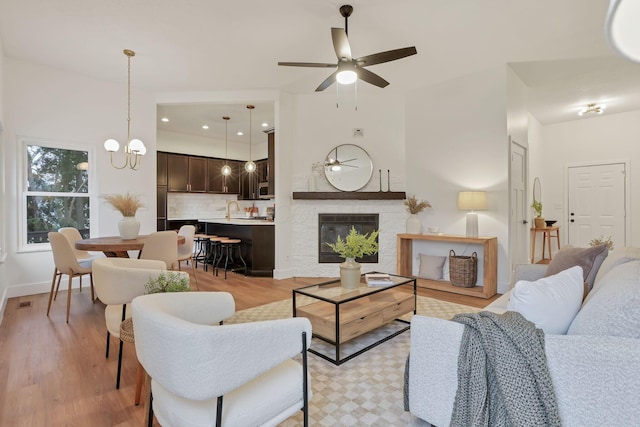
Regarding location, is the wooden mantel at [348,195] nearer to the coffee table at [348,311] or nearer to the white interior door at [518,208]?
the white interior door at [518,208]

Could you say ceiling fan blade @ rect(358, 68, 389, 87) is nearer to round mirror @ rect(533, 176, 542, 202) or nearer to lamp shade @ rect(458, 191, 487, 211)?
lamp shade @ rect(458, 191, 487, 211)

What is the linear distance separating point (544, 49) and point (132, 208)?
205 inches

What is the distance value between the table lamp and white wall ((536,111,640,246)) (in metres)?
3.47

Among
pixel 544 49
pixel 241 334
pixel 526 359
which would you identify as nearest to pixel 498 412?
pixel 526 359

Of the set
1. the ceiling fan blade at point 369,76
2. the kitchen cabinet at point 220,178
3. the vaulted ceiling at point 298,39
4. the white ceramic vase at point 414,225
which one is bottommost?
the white ceramic vase at point 414,225

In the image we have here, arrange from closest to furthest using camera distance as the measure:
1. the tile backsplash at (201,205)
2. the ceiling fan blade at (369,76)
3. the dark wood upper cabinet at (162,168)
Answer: the ceiling fan blade at (369,76) → the dark wood upper cabinet at (162,168) → the tile backsplash at (201,205)

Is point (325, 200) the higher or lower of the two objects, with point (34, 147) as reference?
lower

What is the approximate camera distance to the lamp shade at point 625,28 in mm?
472

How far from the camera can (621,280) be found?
4.99 feet

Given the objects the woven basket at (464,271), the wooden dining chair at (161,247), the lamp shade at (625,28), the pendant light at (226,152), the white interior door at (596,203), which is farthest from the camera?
the pendant light at (226,152)

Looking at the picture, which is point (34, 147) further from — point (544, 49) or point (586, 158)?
point (586, 158)

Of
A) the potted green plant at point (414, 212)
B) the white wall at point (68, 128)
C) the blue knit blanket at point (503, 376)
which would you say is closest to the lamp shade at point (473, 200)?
the potted green plant at point (414, 212)

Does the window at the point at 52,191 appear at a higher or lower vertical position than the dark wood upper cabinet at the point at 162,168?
lower

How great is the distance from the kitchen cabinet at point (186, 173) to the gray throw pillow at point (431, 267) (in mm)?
5430
